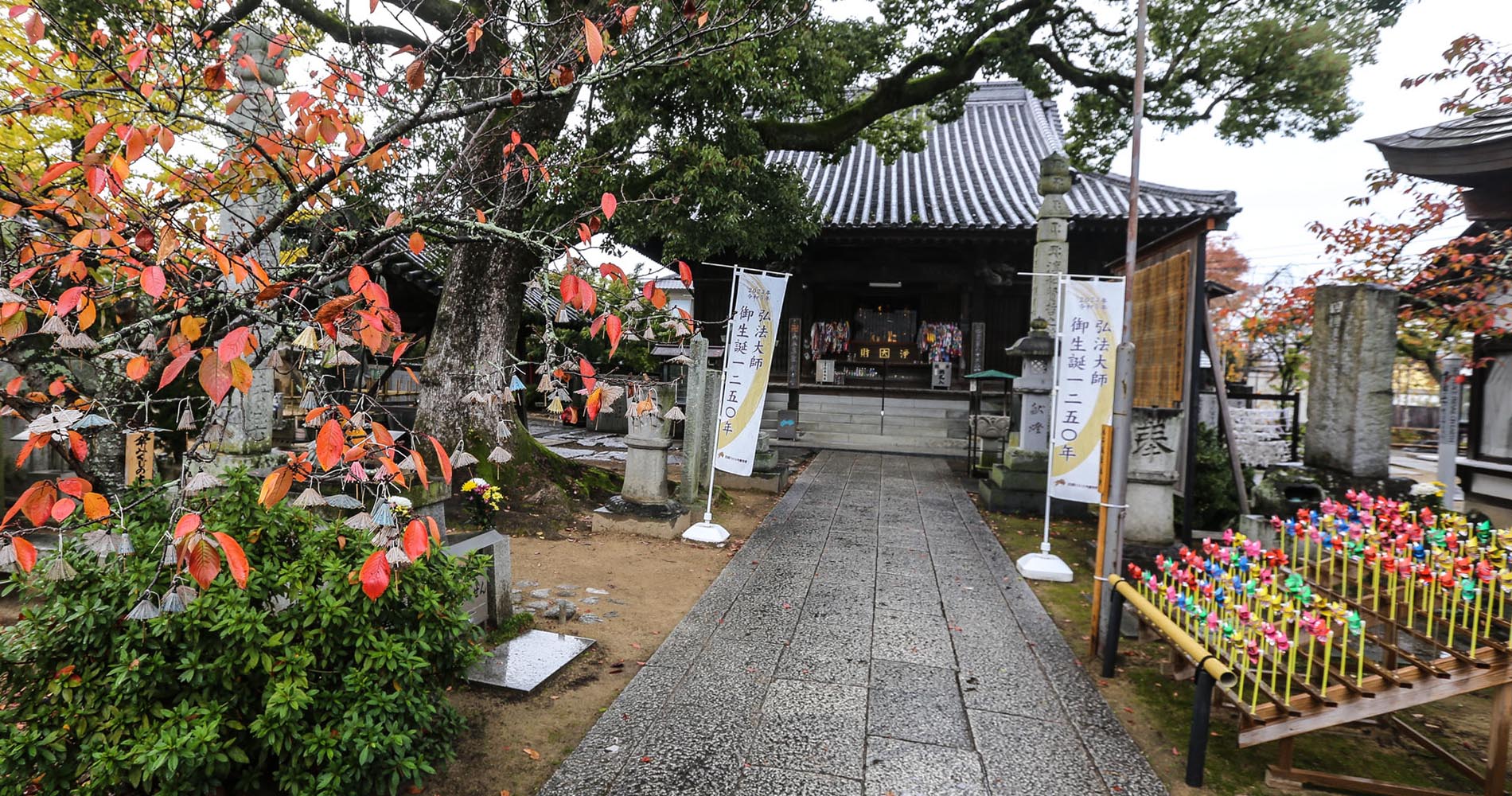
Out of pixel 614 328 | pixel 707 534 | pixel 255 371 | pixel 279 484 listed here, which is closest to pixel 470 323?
pixel 255 371

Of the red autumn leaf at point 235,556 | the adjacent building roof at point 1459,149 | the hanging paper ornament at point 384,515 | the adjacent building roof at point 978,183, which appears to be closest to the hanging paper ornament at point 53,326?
the red autumn leaf at point 235,556

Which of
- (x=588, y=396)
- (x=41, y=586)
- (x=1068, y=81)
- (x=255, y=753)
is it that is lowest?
(x=255, y=753)

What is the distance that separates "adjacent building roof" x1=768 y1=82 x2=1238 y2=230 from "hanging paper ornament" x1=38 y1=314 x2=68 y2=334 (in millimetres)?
11027

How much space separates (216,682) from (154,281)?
62.7 inches

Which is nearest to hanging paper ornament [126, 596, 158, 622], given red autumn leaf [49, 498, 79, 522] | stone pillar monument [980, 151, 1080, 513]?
red autumn leaf [49, 498, 79, 522]

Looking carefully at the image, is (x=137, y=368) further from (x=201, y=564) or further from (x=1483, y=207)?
(x=1483, y=207)

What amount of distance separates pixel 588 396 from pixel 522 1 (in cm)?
237

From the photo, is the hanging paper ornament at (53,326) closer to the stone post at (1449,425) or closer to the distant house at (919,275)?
the stone post at (1449,425)

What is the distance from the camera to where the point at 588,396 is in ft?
7.78

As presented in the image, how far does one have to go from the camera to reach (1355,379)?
537cm

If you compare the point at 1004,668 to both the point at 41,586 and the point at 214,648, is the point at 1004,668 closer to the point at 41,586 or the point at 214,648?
Answer: the point at 214,648

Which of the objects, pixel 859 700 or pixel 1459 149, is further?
pixel 1459 149

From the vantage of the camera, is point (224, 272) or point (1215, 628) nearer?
point (224, 272)

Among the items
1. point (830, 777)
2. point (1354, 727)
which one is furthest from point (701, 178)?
point (1354, 727)
